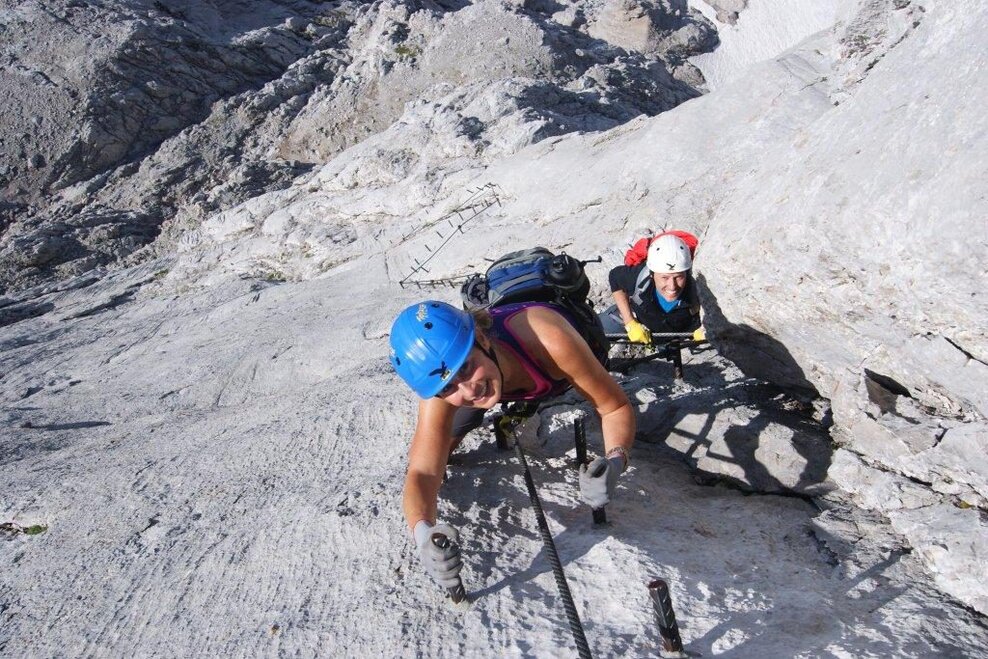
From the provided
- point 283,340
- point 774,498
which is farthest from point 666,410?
point 283,340

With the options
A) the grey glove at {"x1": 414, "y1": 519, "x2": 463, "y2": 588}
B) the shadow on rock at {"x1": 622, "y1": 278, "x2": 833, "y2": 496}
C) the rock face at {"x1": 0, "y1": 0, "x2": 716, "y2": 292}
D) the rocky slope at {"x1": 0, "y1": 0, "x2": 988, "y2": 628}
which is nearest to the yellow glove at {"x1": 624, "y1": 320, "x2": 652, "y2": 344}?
the shadow on rock at {"x1": 622, "y1": 278, "x2": 833, "y2": 496}

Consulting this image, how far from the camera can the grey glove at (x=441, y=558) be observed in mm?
3057

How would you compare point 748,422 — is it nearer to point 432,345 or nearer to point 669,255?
point 669,255

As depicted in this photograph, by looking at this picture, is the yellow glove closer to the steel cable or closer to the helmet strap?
the helmet strap

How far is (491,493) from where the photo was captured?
411cm

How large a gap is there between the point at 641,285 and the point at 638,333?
0.46 meters

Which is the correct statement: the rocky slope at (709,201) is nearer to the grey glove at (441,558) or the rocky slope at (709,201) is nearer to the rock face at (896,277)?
the rock face at (896,277)

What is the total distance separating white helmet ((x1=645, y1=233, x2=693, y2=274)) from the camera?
218 inches

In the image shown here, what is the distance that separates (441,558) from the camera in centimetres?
304

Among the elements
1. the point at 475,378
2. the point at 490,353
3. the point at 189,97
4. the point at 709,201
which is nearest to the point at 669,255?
the point at 490,353

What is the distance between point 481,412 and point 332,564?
1.32 metres

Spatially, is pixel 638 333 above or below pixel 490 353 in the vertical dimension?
below

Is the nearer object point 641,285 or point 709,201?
point 641,285

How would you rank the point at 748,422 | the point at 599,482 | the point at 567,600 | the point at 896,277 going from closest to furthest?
the point at 567,600 → the point at 896,277 → the point at 599,482 → the point at 748,422
